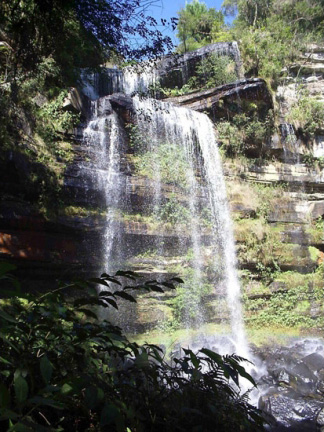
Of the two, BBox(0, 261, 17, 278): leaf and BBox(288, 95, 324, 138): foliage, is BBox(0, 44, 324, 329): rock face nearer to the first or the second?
BBox(288, 95, 324, 138): foliage

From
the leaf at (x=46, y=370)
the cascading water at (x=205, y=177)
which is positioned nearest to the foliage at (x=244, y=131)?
the cascading water at (x=205, y=177)

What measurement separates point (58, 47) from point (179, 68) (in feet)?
34.3

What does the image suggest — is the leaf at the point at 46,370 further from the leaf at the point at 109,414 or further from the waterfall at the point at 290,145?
the waterfall at the point at 290,145

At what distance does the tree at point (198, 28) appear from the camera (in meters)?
20.9

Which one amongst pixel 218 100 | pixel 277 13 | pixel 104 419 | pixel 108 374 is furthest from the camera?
pixel 277 13

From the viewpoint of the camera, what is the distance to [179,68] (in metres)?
15.2

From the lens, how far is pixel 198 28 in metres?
21.9

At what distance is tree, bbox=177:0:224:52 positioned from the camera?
2094 centimetres

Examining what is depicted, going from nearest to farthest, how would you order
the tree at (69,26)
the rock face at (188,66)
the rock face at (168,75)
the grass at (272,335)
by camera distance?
the tree at (69,26), the grass at (272,335), the rock face at (168,75), the rock face at (188,66)

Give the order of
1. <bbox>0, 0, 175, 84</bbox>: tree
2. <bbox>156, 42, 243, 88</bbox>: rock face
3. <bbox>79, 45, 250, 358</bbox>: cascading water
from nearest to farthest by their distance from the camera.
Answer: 1. <bbox>0, 0, 175, 84</bbox>: tree
2. <bbox>79, 45, 250, 358</bbox>: cascading water
3. <bbox>156, 42, 243, 88</bbox>: rock face

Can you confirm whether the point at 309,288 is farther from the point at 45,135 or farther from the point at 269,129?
the point at 45,135

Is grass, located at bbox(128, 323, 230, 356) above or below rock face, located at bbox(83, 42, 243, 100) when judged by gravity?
below

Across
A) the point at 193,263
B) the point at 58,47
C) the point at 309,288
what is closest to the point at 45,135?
the point at 58,47

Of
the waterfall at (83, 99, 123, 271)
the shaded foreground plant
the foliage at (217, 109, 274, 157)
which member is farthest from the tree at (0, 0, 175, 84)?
the foliage at (217, 109, 274, 157)
